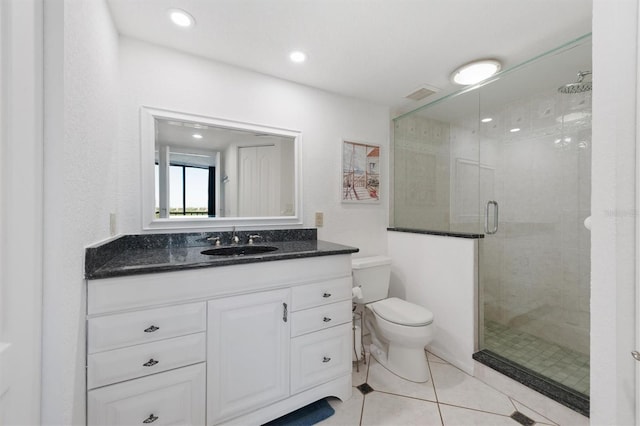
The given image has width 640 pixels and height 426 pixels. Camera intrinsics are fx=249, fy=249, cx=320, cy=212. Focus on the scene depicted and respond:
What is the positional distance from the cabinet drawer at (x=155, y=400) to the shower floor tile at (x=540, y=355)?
1.94 m

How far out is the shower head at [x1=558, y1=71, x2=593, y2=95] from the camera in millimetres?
1671

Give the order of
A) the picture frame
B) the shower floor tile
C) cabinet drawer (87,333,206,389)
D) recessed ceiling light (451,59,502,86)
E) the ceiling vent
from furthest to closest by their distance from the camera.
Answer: the picture frame → the ceiling vent → recessed ceiling light (451,59,502,86) → the shower floor tile → cabinet drawer (87,333,206,389)

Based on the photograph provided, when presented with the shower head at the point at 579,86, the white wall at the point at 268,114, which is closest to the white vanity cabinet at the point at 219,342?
the white wall at the point at 268,114

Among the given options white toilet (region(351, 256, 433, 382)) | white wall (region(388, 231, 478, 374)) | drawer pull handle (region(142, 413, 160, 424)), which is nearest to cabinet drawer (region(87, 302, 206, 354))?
drawer pull handle (region(142, 413, 160, 424))

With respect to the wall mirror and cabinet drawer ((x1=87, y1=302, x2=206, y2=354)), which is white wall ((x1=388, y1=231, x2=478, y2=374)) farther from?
cabinet drawer ((x1=87, y1=302, x2=206, y2=354))

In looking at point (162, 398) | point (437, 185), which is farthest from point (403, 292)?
point (162, 398)

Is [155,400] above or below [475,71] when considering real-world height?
below

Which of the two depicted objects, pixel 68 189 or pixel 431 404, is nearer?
pixel 68 189

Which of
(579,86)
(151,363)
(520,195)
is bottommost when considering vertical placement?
(151,363)

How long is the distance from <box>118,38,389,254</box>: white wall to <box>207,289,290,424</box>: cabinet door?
86 cm

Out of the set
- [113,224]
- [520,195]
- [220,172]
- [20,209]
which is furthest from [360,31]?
[520,195]

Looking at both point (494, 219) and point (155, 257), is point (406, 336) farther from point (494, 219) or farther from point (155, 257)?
point (155, 257)

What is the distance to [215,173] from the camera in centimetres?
180
